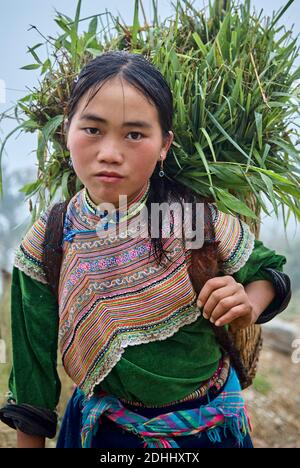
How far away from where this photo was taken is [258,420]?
421 cm

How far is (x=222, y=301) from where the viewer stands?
1553 mm

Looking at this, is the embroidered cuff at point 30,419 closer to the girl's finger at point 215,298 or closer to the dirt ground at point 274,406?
the girl's finger at point 215,298

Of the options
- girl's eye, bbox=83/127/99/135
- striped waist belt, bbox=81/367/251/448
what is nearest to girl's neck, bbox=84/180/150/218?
girl's eye, bbox=83/127/99/135

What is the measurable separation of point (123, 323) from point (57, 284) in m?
0.25

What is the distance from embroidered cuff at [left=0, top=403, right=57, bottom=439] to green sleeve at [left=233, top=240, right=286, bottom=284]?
0.72 metres

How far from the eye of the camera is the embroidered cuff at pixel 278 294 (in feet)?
5.72

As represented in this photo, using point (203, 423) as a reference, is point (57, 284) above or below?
above

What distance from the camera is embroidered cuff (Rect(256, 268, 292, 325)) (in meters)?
1.74

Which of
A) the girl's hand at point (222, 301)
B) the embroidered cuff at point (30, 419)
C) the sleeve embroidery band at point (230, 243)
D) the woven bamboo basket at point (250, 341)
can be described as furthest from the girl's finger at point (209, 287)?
the embroidered cuff at point (30, 419)

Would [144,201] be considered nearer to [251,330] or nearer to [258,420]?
[251,330]

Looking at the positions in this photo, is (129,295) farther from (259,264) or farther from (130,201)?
(259,264)

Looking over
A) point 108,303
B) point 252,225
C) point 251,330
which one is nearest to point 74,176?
point 108,303

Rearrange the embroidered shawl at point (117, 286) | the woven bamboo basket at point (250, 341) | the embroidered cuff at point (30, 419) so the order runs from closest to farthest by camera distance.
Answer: the embroidered shawl at point (117, 286) < the embroidered cuff at point (30, 419) < the woven bamboo basket at point (250, 341)

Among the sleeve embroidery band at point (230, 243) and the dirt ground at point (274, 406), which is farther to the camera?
the dirt ground at point (274, 406)
